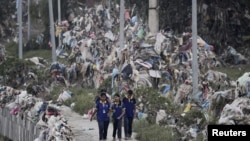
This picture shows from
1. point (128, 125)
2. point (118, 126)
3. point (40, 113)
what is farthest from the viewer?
point (40, 113)

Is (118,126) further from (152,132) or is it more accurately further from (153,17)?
(153,17)

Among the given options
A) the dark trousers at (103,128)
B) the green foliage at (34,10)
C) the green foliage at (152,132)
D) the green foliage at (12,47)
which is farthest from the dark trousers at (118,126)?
the green foliage at (34,10)

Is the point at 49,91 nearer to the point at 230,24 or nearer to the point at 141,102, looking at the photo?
the point at 141,102

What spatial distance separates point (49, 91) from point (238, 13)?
59.0 ft

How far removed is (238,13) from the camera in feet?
139

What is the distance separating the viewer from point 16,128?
19750mm

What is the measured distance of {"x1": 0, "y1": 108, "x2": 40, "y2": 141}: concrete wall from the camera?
57.5 ft

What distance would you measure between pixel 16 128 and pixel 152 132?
12.9ft

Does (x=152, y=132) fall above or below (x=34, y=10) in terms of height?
below

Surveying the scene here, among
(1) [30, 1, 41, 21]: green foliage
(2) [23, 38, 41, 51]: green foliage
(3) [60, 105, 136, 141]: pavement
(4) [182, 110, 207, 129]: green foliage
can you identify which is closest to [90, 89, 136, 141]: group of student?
(3) [60, 105, 136, 141]: pavement

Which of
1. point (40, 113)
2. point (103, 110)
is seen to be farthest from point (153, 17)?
point (103, 110)

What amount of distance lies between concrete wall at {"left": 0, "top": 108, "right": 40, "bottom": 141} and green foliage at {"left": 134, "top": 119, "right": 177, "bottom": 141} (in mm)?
2900

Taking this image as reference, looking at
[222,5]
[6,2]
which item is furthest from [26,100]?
[6,2]

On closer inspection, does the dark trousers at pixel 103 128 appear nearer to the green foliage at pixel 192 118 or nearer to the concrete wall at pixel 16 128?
the concrete wall at pixel 16 128
